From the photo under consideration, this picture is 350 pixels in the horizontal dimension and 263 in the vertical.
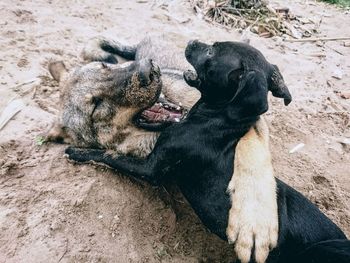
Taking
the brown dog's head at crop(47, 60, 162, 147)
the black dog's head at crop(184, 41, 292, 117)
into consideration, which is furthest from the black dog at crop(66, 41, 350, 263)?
the brown dog's head at crop(47, 60, 162, 147)

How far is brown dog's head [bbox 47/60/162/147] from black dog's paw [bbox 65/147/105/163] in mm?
145

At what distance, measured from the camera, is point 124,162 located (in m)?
3.58

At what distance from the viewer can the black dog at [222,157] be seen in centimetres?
313

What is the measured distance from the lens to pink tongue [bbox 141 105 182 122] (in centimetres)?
402

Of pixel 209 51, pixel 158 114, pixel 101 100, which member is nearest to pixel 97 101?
pixel 101 100

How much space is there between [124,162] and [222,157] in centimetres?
89

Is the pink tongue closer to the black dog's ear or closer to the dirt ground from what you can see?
the dirt ground

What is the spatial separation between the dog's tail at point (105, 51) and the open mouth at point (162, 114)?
1275 millimetres

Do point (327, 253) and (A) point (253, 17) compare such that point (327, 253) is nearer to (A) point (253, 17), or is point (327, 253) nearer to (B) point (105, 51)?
(B) point (105, 51)

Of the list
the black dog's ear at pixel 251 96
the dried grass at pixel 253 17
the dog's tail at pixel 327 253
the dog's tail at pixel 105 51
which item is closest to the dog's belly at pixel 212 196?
the black dog's ear at pixel 251 96

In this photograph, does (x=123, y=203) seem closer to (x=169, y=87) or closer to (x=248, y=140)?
(x=248, y=140)

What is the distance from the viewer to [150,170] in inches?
135

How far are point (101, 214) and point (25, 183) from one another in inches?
28.6

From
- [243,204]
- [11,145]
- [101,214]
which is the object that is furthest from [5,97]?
[243,204]
